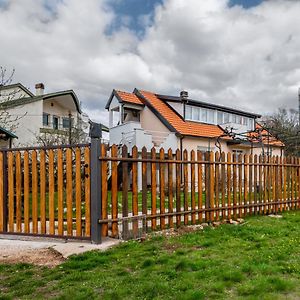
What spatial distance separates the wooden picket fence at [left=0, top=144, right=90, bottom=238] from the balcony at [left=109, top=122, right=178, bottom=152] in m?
12.7

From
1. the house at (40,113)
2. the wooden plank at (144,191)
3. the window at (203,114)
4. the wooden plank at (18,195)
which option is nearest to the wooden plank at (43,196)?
the wooden plank at (18,195)

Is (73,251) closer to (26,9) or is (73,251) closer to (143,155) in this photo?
(143,155)

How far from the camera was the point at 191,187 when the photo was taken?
7.14 metres

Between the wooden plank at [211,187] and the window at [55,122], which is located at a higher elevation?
the window at [55,122]

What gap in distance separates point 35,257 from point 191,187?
3476 mm

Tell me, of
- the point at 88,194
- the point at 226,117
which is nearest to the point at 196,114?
the point at 226,117

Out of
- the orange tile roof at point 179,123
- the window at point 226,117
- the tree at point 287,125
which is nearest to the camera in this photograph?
the orange tile roof at point 179,123

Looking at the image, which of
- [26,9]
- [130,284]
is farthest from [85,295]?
[26,9]

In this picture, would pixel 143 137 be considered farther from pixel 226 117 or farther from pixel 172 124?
pixel 226 117

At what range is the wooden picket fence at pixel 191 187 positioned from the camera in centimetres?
604

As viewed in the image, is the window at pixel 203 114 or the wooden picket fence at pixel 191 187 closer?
the wooden picket fence at pixel 191 187

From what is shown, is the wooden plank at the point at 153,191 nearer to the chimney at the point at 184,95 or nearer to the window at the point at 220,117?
the chimney at the point at 184,95

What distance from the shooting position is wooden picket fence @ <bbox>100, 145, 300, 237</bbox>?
6.04 meters

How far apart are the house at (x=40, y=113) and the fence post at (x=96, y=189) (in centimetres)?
1307
